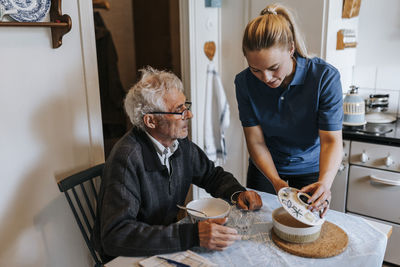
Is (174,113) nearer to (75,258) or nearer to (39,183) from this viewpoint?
(39,183)

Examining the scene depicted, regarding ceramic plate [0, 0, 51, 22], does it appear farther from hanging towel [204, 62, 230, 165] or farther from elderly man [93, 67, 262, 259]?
hanging towel [204, 62, 230, 165]

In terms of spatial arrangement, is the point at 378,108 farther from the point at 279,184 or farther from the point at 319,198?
the point at 319,198

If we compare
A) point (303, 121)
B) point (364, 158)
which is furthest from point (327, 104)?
point (364, 158)

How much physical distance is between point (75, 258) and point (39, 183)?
1.52 feet

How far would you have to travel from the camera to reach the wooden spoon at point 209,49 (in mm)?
2363

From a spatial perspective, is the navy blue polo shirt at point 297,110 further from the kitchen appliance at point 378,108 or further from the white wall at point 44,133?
the kitchen appliance at point 378,108

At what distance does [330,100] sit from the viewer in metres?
1.48

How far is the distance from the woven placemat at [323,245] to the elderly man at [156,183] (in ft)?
0.54

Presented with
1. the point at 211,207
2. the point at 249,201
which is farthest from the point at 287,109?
the point at 211,207

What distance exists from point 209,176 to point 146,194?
359 mm

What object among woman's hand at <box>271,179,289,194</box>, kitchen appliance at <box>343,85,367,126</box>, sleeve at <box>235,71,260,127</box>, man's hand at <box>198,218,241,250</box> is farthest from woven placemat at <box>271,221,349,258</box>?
kitchen appliance at <box>343,85,367,126</box>

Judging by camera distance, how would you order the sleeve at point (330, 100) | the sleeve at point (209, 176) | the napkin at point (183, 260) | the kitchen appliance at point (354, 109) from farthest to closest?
the kitchen appliance at point (354, 109) < the sleeve at point (209, 176) < the sleeve at point (330, 100) < the napkin at point (183, 260)

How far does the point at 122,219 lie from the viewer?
120 centimetres

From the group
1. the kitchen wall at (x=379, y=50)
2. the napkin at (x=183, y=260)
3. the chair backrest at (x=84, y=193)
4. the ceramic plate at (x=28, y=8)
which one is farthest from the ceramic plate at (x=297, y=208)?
the kitchen wall at (x=379, y=50)
